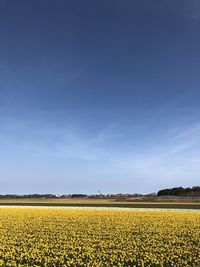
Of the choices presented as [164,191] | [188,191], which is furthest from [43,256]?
[164,191]

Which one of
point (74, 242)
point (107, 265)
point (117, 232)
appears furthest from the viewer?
point (117, 232)

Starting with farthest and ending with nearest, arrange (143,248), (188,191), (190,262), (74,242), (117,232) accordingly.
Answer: (188,191), (117,232), (74,242), (143,248), (190,262)

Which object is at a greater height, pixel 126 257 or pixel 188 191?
pixel 188 191

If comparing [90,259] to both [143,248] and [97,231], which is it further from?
[97,231]

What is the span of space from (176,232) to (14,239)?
412 inches

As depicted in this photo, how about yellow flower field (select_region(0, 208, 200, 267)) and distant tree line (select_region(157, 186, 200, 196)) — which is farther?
distant tree line (select_region(157, 186, 200, 196))

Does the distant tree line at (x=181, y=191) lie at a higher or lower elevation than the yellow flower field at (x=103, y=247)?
higher

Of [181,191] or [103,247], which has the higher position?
[181,191]

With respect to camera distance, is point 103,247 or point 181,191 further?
point 181,191

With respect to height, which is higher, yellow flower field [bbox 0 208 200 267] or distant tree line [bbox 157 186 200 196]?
distant tree line [bbox 157 186 200 196]

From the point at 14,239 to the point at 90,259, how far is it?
6.68 metres

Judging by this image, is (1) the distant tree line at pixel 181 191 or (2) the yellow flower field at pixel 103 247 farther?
(1) the distant tree line at pixel 181 191

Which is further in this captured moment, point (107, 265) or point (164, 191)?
point (164, 191)

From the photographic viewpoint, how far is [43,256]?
14367 millimetres
